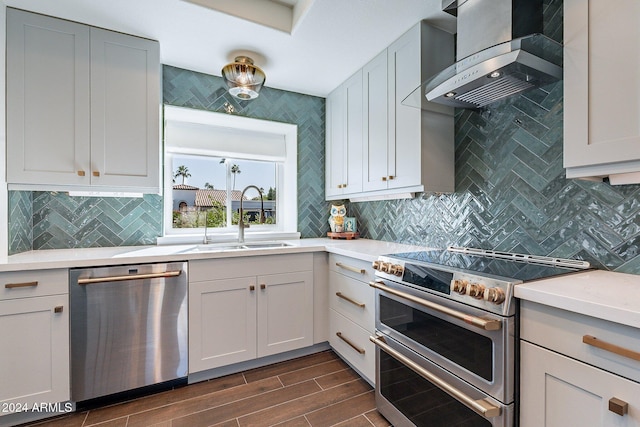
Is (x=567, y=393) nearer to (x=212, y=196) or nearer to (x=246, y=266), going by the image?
(x=246, y=266)

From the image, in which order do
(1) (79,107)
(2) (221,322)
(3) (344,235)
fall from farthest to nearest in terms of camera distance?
(3) (344,235)
(2) (221,322)
(1) (79,107)

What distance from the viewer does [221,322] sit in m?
2.00

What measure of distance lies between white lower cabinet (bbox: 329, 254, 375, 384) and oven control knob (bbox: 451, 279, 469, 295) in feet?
2.29

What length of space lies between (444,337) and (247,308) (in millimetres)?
1364

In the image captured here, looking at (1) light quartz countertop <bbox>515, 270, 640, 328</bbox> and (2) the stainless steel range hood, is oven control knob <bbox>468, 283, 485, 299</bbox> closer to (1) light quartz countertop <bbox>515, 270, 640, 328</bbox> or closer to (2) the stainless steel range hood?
(1) light quartz countertop <bbox>515, 270, 640, 328</bbox>

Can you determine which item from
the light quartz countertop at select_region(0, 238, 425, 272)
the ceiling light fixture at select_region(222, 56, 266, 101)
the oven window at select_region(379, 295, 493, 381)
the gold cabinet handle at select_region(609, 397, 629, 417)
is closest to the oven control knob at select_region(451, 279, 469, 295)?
the oven window at select_region(379, 295, 493, 381)

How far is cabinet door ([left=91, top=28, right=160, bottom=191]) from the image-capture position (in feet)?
6.34

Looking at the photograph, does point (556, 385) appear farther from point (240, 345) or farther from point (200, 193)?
point (200, 193)

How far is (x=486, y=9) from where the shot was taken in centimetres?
144

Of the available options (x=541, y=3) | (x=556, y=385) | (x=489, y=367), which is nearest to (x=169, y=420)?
(x=489, y=367)

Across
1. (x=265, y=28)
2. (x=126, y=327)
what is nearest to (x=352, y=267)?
(x=126, y=327)

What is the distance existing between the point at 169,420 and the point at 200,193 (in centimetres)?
183

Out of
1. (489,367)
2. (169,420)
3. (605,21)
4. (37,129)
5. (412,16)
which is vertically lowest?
(169,420)

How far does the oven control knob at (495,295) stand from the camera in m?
1.04
